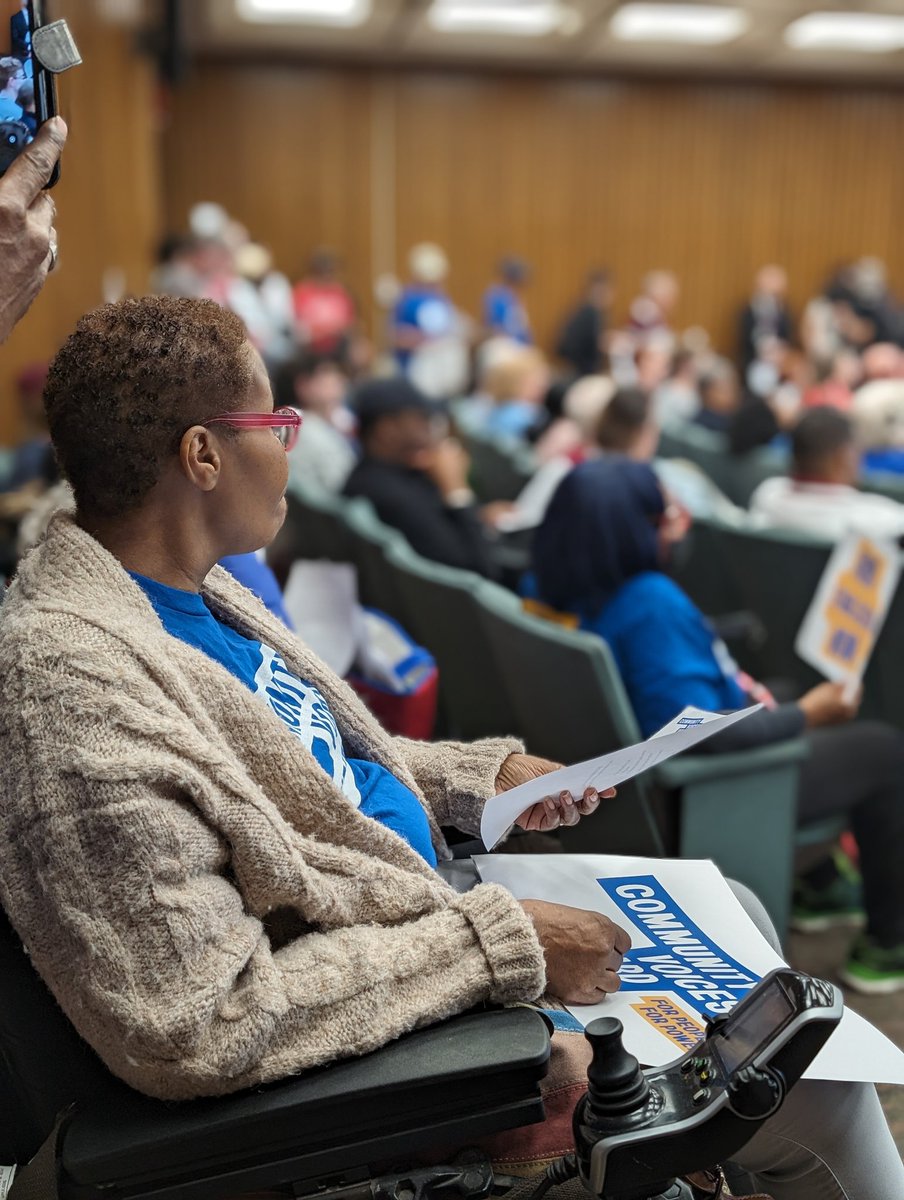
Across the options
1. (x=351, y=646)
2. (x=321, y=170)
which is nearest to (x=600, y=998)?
(x=351, y=646)

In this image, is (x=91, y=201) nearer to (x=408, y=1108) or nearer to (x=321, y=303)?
(x=321, y=303)

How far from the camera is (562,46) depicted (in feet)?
39.0

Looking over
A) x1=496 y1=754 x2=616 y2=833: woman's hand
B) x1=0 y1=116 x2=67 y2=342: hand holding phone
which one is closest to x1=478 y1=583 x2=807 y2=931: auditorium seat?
x1=496 y1=754 x2=616 y2=833: woman's hand

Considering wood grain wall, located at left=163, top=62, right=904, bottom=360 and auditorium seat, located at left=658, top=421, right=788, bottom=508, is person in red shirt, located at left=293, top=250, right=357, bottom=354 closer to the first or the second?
wood grain wall, located at left=163, top=62, right=904, bottom=360

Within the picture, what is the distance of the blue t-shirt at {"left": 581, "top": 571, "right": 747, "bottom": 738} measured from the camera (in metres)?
2.12

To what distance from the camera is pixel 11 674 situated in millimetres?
967

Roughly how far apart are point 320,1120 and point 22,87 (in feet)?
3.11

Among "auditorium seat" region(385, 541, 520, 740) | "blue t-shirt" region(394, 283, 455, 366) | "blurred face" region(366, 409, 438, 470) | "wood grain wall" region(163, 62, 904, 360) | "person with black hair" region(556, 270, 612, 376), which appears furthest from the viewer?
"wood grain wall" region(163, 62, 904, 360)

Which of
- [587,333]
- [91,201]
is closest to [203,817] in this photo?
[91,201]

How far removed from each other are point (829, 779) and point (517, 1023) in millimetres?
1445

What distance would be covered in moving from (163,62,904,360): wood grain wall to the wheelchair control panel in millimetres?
12918

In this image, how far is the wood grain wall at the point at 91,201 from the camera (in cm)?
461

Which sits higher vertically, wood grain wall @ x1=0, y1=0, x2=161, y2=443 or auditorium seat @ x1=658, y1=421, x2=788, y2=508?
wood grain wall @ x1=0, y1=0, x2=161, y2=443

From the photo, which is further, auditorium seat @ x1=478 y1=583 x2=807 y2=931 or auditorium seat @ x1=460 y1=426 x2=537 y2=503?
auditorium seat @ x1=460 y1=426 x2=537 y2=503
